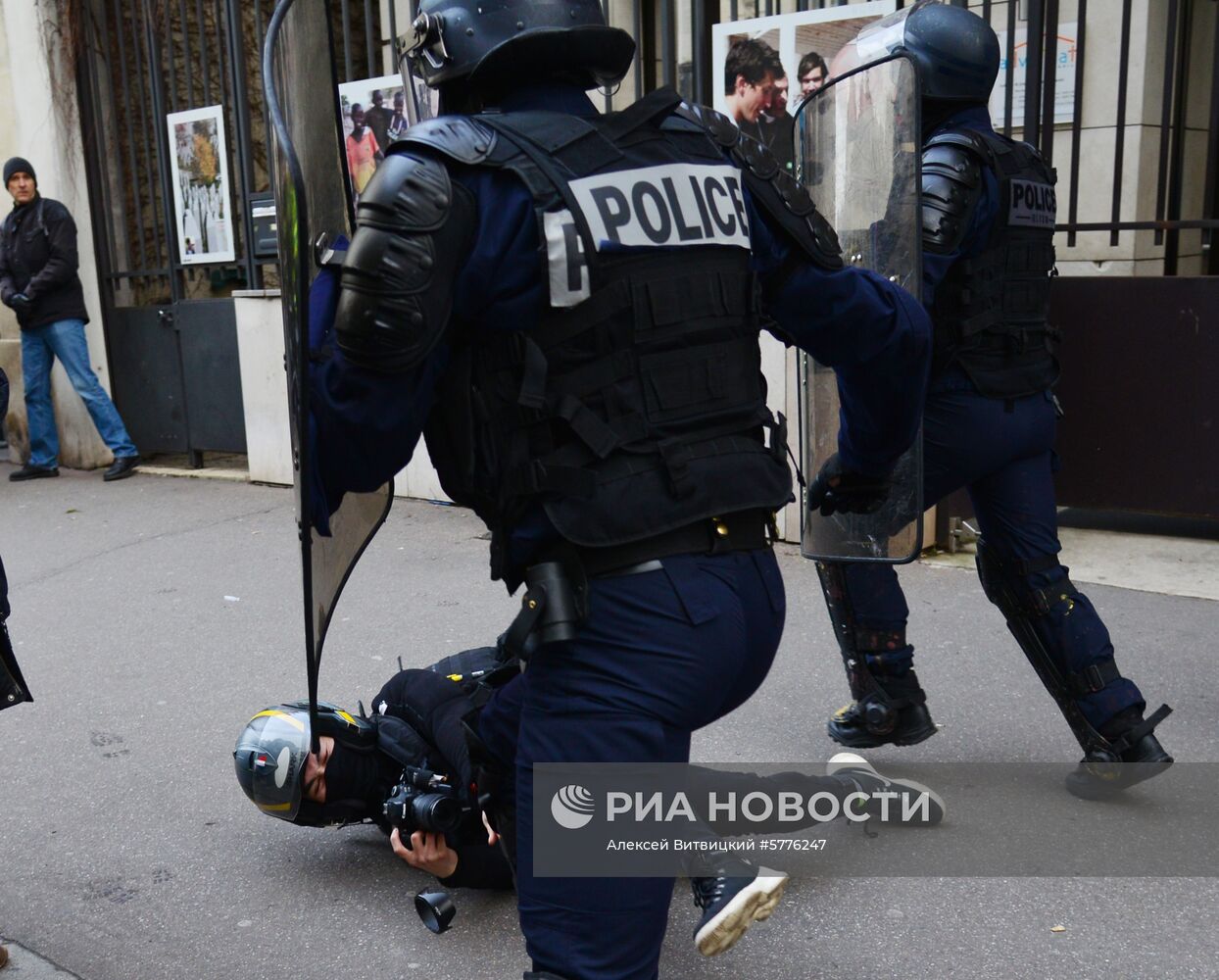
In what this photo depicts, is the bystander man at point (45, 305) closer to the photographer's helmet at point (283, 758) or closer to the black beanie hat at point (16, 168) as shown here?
the black beanie hat at point (16, 168)

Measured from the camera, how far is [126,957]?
113 inches

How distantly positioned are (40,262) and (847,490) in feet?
22.5

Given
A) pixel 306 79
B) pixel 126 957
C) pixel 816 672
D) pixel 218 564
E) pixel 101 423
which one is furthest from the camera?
pixel 101 423

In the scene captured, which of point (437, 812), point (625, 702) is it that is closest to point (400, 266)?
point (625, 702)

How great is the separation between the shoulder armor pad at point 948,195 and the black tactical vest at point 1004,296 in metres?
0.13

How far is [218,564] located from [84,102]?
372cm

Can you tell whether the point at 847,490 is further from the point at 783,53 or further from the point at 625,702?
the point at 783,53

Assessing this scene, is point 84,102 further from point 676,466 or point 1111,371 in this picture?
point 676,466

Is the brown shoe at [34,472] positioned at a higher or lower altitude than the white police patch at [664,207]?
lower

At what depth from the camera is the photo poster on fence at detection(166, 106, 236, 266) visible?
775 centimetres

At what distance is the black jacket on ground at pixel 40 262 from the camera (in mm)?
8039

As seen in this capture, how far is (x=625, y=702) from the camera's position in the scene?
1.90 metres

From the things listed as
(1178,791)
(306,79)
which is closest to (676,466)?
(306,79)

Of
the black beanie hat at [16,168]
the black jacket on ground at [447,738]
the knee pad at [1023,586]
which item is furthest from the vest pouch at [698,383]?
the black beanie hat at [16,168]
